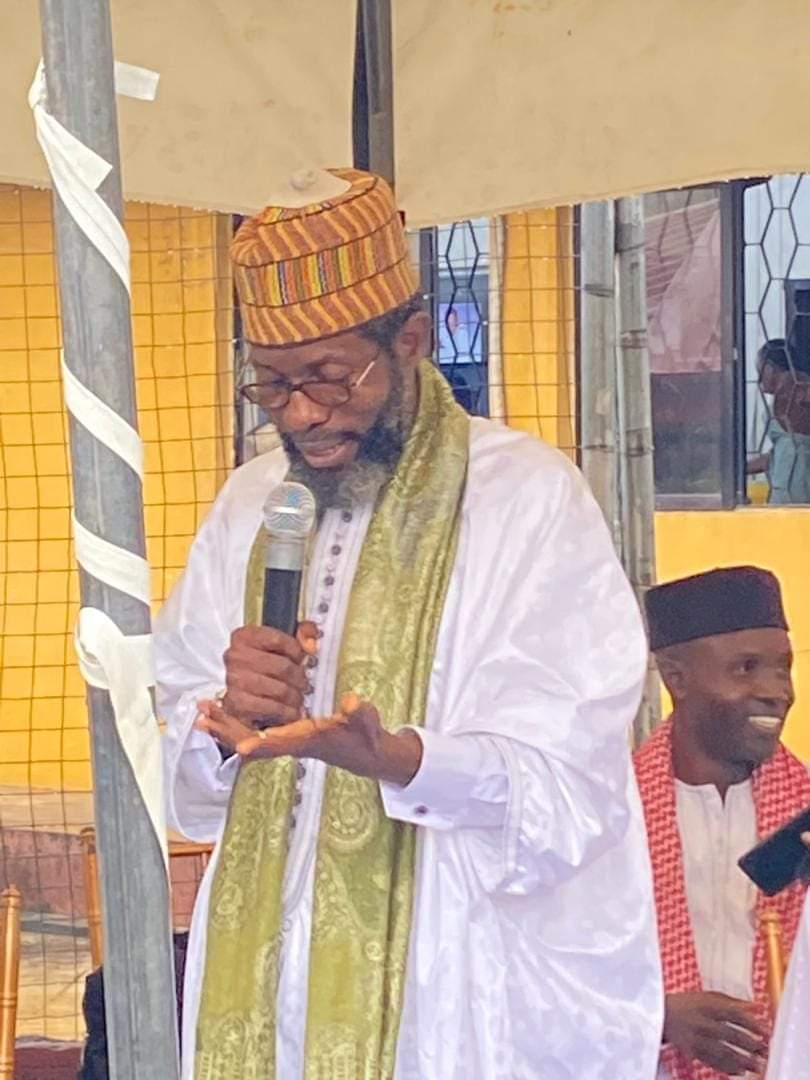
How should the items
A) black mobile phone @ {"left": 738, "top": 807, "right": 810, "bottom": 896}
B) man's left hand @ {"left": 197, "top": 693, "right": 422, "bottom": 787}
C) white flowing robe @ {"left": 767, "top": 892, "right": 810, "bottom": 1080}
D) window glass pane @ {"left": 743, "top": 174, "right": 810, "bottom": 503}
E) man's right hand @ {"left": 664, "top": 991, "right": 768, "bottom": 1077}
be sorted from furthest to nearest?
window glass pane @ {"left": 743, "top": 174, "right": 810, "bottom": 503} → man's right hand @ {"left": 664, "top": 991, "right": 768, "bottom": 1077} → black mobile phone @ {"left": 738, "top": 807, "right": 810, "bottom": 896} → white flowing robe @ {"left": 767, "top": 892, "right": 810, "bottom": 1080} → man's left hand @ {"left": 197, "top": 693, "right": 422, "bottom": 787}

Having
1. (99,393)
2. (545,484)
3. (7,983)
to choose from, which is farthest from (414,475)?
(7,983)

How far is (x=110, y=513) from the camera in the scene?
5.50ft

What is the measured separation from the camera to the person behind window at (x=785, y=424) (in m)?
8.53

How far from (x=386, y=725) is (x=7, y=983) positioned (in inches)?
60.7

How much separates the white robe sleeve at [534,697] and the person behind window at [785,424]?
5.84 metres

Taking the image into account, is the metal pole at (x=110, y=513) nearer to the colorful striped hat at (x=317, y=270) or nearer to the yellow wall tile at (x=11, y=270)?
the colorful striped hat at (x=317, y=270)

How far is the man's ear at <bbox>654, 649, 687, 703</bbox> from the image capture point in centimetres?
403

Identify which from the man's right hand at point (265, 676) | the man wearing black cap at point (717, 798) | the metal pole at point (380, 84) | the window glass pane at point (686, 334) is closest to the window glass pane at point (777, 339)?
the window glass pane at point (686, 334)

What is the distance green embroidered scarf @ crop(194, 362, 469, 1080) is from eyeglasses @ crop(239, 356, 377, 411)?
164mm

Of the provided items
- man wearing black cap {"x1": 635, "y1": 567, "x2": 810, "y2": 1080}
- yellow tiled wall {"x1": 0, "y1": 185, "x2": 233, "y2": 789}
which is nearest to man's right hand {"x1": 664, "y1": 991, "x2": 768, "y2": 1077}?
man wearing black cap {"x1": 635, "y1": 567, "x2": 810, "y2": 1080}

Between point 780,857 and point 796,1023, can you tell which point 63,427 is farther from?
point 796,1023

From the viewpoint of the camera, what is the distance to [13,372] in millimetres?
7742

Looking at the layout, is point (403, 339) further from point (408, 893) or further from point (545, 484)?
point (408, 893)

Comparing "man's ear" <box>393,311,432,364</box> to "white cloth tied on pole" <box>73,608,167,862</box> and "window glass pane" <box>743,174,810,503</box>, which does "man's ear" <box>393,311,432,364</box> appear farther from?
"window glass pane" <box>743,174,810,503</box>
